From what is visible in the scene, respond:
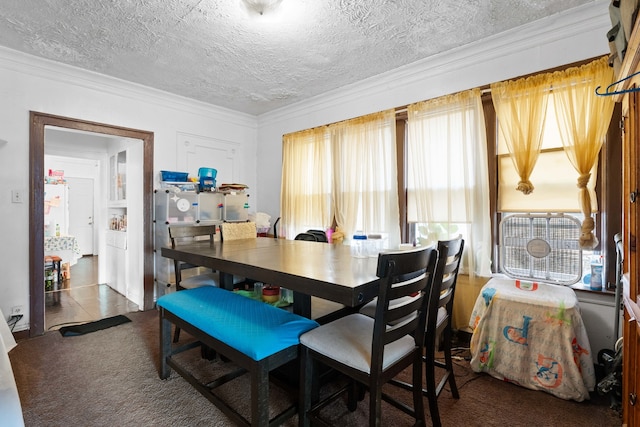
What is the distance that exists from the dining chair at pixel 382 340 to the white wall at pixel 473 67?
2168mm

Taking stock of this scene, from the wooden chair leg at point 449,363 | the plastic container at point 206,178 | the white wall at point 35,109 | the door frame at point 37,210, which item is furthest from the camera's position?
the plastic container at point 206,178

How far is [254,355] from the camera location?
1301mm

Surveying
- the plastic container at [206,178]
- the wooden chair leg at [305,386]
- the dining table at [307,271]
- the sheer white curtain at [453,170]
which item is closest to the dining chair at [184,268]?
the dining table at [307,271]

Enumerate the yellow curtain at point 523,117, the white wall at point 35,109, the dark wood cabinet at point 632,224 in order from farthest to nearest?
the white wall at point 35,109, the yellow curtain at point 523,117, the dark wood cabinet at point 632,224

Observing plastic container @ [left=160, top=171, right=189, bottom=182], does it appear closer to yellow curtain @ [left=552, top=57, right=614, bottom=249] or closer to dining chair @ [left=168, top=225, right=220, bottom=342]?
dining chair @ [left=168, top=225, right=220, bottom=342]

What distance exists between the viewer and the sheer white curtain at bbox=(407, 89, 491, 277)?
8.76 feet

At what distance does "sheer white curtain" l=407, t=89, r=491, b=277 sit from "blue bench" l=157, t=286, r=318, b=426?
6.12 ft

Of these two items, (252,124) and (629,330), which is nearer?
(629,330)

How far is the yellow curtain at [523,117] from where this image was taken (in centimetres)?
238

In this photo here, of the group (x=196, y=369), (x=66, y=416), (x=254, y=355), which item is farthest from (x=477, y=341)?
(x=66, y=416)

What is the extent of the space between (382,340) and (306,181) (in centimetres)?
312

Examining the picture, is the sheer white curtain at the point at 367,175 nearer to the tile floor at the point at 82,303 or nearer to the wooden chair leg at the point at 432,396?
the wooden chair leg at the point at 432,396

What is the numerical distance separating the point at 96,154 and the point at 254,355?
201 inches

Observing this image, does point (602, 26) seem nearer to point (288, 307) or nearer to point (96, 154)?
point (288, 307)
